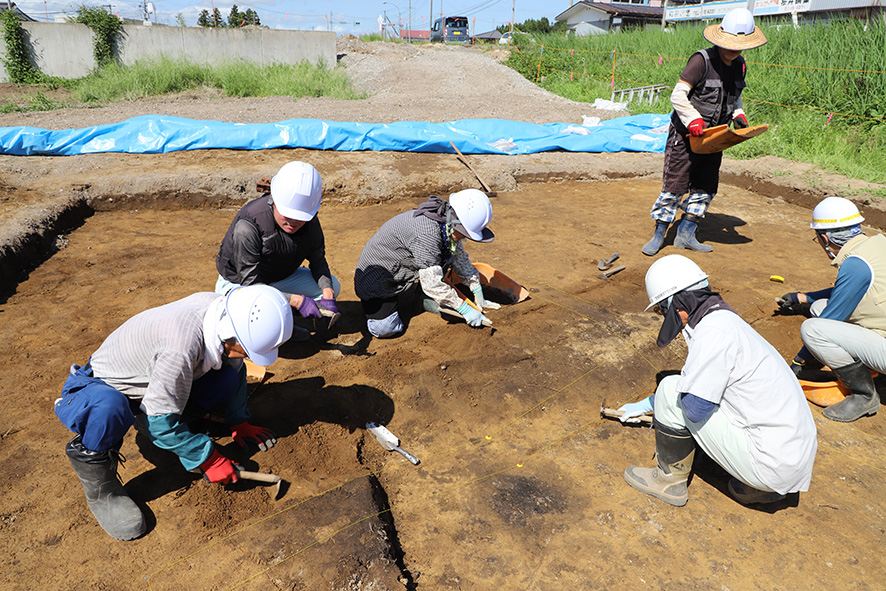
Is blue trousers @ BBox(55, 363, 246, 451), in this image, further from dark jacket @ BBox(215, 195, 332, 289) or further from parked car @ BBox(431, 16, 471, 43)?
parked car @ BBox(431, 16, 471, 43)

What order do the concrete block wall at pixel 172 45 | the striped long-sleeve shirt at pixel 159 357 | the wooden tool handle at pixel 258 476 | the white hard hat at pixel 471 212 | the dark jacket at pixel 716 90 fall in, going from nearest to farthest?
the striped long-sleeve shirt at pixel 159 357
the wooden tool handle at pixel 258 476
the white hard hat at pixel 471 212
the dark jacket at pixel 716 90
the concrete block wall at pixel 172 45

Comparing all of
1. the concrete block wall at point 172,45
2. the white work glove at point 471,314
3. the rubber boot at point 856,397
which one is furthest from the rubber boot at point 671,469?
the concrete block wall at point 172,45

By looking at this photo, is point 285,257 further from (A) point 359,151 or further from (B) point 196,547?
(A) point 359,151

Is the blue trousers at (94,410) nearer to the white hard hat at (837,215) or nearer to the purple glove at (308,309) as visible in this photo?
the purple glove at (308,309)

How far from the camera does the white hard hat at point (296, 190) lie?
341 cm

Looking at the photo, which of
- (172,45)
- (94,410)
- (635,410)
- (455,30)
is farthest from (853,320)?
(455,30)

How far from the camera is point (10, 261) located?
486 cm

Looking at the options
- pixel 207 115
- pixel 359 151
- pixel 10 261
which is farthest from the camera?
pixel 207 115

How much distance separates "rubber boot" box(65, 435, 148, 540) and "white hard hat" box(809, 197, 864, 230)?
420 centimetres

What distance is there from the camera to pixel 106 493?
2471 millimetres

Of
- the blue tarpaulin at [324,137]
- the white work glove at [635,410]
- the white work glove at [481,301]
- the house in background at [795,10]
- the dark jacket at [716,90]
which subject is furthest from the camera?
the house in background at [795,10]

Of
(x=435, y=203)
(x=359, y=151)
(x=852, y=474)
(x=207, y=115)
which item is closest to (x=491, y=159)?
(x=359, y=151)

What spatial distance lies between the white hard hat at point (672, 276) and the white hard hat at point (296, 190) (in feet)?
6.79

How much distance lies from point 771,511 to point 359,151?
280 inches
